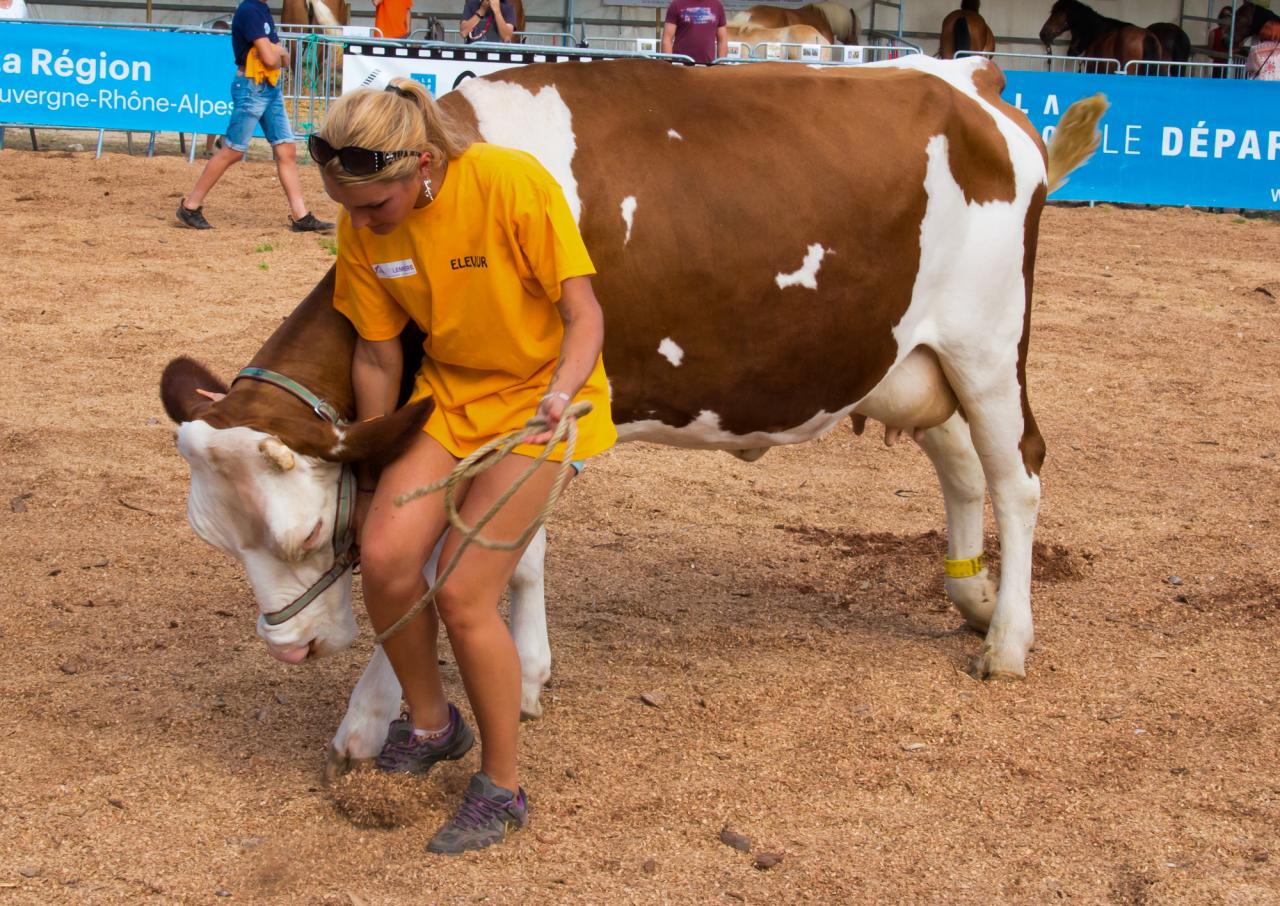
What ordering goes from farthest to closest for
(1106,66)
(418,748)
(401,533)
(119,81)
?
(1106,66) → (119,81) → (418,748) → (401,533)

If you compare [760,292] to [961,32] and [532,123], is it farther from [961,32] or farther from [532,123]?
[961,32]

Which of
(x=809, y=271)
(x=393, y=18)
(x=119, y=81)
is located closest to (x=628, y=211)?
(x=809, y=271)

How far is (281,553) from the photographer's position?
325cm

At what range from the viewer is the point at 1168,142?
1308 centimetres

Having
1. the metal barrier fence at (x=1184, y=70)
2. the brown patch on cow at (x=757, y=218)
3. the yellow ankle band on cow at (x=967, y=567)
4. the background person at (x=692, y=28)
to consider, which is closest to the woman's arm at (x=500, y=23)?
the background person at (x=692, y=28)

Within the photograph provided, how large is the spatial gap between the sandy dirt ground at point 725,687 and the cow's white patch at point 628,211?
4.25ft

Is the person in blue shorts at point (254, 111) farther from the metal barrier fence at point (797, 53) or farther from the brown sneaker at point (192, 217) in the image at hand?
the metal barrier fence at point (797, 53)

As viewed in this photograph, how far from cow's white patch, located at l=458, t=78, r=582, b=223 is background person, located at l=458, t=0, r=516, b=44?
1064 centimetres

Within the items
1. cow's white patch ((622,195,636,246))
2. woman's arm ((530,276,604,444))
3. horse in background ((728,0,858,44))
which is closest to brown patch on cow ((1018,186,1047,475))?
cow's white patch ((622,195,636,246))

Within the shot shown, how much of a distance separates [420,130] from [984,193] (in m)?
1.93

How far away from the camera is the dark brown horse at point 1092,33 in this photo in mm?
17281

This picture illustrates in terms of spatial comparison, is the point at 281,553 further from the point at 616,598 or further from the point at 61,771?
the point at 616,598

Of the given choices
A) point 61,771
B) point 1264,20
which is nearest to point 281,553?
point 61,771

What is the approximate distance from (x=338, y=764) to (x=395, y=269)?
1239 mm
